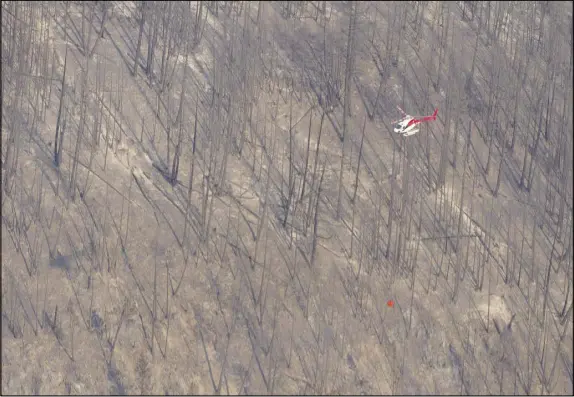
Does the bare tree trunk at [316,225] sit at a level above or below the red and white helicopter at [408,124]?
below

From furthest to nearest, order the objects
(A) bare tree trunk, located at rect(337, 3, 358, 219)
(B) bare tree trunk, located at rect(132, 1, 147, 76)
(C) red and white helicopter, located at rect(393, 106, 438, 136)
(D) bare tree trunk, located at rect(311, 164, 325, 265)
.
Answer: (B) bare tree trunk, located at rect(132, 1, 147, 76), (C) red and white helicopter, located at rect(393, 106, 438, 136), (A) bare tree trunk, located at rect(337, 3, 358, 219), (D) bare tree trunk, located at rect(311, 164, 325, 265)

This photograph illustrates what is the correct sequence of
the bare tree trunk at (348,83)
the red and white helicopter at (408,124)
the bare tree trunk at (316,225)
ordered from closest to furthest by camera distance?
the bare tree trunk at (316,225) → the bare tree trunk at (348,83) → the red and white helicopter at (408,124)

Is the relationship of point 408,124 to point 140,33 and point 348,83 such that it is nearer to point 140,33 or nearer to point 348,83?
point 348,83

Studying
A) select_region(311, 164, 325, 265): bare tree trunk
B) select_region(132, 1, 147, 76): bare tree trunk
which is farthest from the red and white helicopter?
select_region(132, 1, 147, 76): bare tree trunk

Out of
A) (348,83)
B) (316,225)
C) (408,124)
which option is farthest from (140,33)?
(316,225)

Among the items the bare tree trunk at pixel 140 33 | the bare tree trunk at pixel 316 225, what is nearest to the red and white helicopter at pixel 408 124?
the bare tree trunk at pixel 316 225

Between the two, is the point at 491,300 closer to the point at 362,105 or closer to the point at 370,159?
the point at 370,159

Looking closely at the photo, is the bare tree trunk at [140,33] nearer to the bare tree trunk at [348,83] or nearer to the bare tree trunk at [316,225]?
the bare tree trunk at [348,83]

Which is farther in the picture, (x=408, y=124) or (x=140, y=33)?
(x=140, y=33)

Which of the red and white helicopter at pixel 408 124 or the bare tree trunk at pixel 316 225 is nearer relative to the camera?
the bare tree trunk at pixel 316 225

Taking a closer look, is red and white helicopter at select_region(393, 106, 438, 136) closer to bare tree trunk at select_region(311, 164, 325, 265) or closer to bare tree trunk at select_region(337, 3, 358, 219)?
bare tree trunk at select_region(337, 3, 358, 219)

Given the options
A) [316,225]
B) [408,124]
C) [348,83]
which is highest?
[348,83]

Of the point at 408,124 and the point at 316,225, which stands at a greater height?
the point at 408,124
